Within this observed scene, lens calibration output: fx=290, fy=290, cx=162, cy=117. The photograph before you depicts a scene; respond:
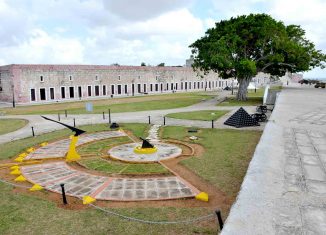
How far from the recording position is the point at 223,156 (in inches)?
504

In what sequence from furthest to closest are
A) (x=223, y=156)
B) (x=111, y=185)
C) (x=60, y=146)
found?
(x=60, y=146) → (x=223, y=156) → (x=111, y=185)

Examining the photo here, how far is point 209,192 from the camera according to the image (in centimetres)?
903

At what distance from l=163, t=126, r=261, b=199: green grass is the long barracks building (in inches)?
795

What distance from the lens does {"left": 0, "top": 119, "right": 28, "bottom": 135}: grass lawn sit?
2188 centimetres

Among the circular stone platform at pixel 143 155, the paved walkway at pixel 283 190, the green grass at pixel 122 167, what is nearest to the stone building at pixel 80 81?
the circular stone platform at pixel 143 155

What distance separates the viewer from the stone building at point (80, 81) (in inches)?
1748

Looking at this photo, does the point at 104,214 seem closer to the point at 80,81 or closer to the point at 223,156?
the point at 223,156

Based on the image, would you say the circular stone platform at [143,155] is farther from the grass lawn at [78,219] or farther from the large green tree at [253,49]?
the large green tree at [253,49]

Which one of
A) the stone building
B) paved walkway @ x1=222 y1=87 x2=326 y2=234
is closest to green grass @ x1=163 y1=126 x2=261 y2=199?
paved walkway @ x1=222 y1=87 x2=326 y2=234

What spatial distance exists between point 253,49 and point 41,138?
30.1 meters

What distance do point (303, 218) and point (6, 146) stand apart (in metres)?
15.8

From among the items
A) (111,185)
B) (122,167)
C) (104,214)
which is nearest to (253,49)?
(122,167)

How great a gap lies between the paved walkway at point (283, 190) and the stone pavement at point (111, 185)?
2.66 m

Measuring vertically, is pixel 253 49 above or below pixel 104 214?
above
